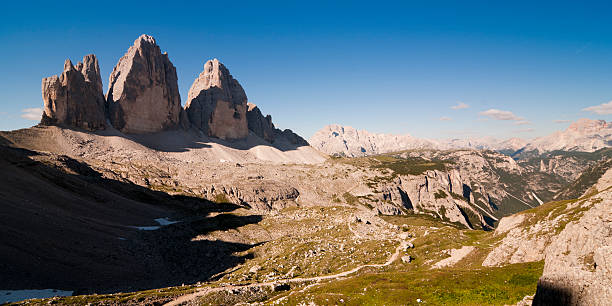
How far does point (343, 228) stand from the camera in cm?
8231

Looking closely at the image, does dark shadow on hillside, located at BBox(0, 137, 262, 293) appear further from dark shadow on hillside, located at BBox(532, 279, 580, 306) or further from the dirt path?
dark shadow on hillside, located at BBox(532, 279, 580, 306)

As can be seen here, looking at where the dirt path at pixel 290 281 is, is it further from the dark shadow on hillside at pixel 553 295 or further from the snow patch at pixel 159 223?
the snow patch at pixel 159 223

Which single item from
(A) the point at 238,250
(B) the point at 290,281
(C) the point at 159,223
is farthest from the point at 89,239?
(B) the point at 290,281

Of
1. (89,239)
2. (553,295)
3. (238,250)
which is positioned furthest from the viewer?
(238,250)

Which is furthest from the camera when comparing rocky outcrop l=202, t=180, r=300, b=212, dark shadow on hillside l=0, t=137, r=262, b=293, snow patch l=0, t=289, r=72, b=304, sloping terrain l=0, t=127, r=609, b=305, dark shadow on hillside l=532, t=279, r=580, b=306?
rocky outcrop l=202, t=180, r=300, b=212

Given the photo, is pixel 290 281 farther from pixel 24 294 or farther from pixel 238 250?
pixel 24 294

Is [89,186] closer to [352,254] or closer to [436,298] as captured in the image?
[352,254]

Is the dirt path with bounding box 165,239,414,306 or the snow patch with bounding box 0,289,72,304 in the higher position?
the snow patch with bounding box 0,289,72,304

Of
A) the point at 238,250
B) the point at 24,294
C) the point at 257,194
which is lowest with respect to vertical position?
the point at 238,250

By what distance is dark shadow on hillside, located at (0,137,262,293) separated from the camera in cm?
5038

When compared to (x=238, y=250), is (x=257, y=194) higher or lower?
higher

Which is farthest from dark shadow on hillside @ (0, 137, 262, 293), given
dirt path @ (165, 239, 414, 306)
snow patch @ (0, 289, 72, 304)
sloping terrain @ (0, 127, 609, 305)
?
dirt path @ (165, 239, 414, 306)

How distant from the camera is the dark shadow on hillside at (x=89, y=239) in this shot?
165ft

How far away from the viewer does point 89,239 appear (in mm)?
66750
